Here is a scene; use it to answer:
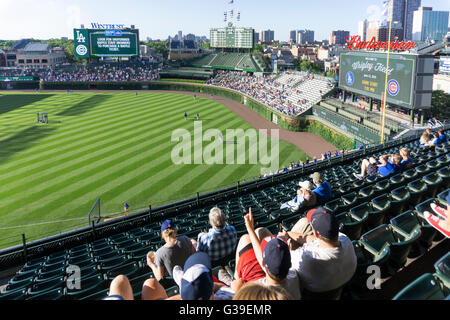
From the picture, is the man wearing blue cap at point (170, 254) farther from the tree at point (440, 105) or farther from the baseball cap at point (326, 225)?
the tree at point (440, 105)

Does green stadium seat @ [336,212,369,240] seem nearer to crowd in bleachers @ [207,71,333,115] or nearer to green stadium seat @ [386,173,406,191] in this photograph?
green stadium seat @ [386,173,406,191]

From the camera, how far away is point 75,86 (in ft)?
268

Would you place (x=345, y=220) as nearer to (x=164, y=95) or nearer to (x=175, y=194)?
(x=175, y=194)

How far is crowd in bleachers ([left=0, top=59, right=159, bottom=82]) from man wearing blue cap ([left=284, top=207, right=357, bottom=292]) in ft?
277

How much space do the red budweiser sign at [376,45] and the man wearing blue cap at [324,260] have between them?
32428 millimetres

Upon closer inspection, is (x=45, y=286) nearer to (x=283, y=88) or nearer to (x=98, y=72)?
(x=283, y=88)

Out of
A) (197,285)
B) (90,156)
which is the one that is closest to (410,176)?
(197,285)

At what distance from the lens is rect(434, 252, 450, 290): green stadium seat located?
4117mm

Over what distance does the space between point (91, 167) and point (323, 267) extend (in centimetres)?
2679

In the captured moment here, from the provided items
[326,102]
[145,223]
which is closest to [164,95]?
[326,102]

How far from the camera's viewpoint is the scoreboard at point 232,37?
86438 mm

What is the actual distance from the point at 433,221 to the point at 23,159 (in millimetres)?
32196

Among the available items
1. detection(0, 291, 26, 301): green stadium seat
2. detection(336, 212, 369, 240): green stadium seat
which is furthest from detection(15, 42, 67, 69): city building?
detection(336, 212, 369, 240): green stadium seat

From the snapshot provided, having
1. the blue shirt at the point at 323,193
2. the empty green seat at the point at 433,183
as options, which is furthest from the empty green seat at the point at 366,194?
the empty green seat at the point at 433,183
